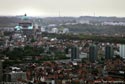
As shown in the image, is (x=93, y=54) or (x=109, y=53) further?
(x=109, y=53)

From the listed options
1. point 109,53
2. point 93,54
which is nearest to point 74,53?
point 93,54

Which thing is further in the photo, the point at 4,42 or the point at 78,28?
the point at 78,28

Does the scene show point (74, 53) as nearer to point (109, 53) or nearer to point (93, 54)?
point (93, 54)

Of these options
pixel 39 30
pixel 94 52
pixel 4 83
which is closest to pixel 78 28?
pixel 39 30

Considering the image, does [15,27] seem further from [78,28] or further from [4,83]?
[4,83]

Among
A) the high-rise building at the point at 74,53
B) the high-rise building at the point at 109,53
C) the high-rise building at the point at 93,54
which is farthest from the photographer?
the high-rise building at the point at 109,53

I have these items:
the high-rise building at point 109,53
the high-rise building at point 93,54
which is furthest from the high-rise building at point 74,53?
the high-rise building at point 109,53

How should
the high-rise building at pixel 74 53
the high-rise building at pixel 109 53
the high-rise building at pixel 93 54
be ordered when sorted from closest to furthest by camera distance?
the high-rise building at pixel 93 54 → the high-rise building at pixel 74 53 → the high-rise building at pixel 109 53

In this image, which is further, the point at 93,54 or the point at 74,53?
the point at 74,53

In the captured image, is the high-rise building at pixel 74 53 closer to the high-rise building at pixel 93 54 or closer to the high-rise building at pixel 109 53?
the high-rise building at pixel 93 54

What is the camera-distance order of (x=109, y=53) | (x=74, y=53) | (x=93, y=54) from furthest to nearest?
(x=109, y=53) → (x=74, y=53) → (x=93, y=54)

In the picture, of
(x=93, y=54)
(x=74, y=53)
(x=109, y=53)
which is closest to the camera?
(x=93, y=54)
